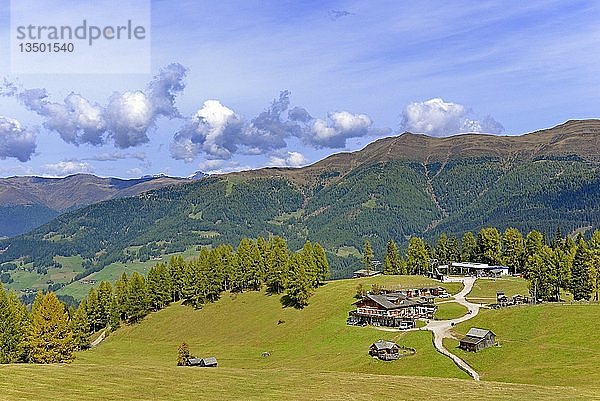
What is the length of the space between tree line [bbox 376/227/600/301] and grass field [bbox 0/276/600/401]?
2287 cm

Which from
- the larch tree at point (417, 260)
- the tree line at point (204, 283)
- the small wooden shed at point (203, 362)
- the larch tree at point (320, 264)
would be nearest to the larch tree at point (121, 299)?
the tree line at point (204, 283)

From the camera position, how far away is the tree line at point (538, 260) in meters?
134

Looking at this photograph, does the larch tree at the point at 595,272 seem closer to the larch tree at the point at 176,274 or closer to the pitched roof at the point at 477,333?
the pitched roof at the point at 477,333

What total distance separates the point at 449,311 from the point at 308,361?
39.4 meters

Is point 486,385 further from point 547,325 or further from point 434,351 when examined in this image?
point 547,325

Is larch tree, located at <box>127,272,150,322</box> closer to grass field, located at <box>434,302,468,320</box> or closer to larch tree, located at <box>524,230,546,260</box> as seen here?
grass field, located at <box>434,302,468,320</box>

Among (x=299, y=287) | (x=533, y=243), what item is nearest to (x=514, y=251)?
(x=533, y=243)

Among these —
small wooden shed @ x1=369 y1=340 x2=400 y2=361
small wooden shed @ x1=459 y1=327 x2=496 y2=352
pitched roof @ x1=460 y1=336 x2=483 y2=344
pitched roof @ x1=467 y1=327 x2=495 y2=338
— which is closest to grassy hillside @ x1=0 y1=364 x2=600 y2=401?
small wooden shed @ x1=369 y1=340 x2=400 y2=361

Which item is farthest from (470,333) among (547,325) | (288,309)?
(288,309)

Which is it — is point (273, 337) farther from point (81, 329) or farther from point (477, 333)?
point (477, 333)

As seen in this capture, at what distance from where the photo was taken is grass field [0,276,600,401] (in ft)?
215

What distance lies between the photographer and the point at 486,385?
72.4 m

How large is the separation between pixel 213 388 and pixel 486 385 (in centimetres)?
3267

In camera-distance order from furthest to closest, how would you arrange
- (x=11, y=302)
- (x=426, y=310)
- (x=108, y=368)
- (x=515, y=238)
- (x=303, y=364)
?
(x=515, y=238) → (x=426, y=310) → (x=11, y=302) → (x=303, y=364) → (x=108, y=368)
